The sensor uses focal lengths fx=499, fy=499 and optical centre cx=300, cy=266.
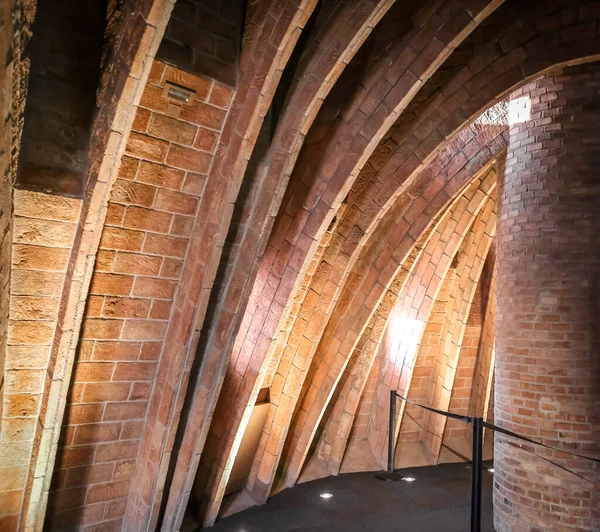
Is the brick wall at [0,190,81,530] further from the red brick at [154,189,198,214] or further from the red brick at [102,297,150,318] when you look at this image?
the red brick at [154,189,198,214]

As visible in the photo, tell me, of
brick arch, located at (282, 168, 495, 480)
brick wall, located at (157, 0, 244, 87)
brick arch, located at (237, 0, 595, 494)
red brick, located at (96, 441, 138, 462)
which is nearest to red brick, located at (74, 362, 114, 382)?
red brick, located at (96, 441, 138, 462)

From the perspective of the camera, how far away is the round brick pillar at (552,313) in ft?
15.1

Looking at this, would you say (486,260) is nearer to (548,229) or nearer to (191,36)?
(548,229)

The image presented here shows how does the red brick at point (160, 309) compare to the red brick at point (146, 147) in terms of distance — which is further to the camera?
the red brick at point (160, 309)

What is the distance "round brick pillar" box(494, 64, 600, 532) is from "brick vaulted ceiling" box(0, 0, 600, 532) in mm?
364

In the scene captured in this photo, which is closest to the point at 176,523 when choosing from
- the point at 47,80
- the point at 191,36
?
the point at 47,80

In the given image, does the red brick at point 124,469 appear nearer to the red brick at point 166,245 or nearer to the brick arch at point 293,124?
the brick arch at point 293,124

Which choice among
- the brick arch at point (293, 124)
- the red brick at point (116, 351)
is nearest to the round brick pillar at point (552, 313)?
the brick arch at point (293, 124)

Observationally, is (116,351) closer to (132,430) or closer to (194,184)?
Result: (132,430)

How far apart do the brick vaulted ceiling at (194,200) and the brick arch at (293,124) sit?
0.02 m

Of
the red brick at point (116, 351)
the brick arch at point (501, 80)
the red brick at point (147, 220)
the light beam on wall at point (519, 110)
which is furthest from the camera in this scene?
the light beam on wall at point (519, 110)

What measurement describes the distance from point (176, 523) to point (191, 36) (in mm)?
4296

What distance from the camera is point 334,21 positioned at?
3666mm

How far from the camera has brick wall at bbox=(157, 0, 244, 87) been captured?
3582 mm
